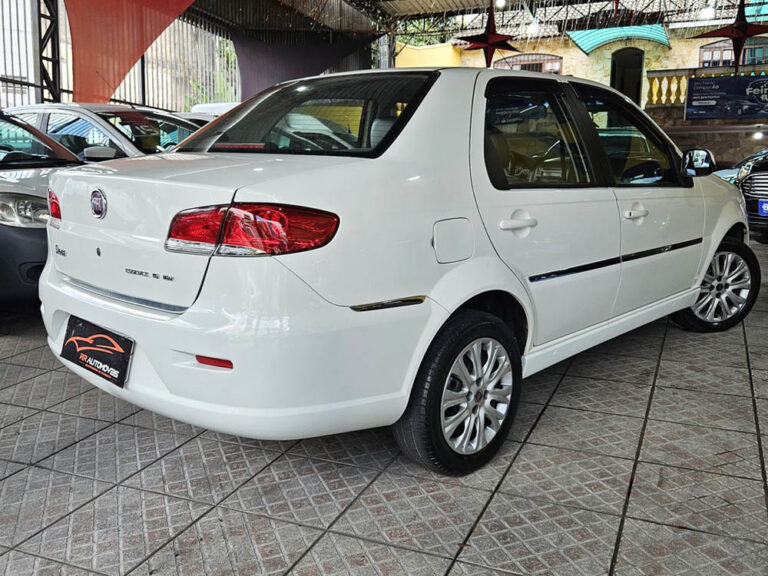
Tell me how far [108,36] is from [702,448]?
10316 millimetres

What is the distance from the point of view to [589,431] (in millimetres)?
3115

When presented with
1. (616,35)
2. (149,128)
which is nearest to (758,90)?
(616,35)

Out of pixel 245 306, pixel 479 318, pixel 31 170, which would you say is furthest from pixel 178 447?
pixel 31 170

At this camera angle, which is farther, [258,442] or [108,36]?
[108,36]

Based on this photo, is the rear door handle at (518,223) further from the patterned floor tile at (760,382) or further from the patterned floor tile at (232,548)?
the patterned floor tile at (760,382)

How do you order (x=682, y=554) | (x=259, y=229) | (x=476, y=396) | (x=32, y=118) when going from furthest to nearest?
(x=32, y=118) → (x=476, y=396) → (x=682, y=554) → (x=259, y=229)

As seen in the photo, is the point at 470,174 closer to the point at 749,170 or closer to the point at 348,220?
the point at 348,220

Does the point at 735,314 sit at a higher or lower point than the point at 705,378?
higher

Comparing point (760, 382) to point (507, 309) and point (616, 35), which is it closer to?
point (507, 309)

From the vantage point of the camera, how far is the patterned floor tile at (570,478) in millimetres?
2518

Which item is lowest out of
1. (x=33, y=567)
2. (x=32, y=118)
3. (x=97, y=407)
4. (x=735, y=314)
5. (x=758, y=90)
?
(x=33, y=567)

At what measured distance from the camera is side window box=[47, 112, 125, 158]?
20.7 ft

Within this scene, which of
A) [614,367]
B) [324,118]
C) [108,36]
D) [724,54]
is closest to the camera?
[324,118]

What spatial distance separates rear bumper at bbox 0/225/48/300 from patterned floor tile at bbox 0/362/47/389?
0.54m
